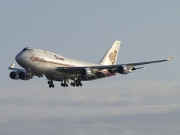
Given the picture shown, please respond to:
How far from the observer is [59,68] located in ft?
402

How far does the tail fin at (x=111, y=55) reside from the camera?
14514 cm

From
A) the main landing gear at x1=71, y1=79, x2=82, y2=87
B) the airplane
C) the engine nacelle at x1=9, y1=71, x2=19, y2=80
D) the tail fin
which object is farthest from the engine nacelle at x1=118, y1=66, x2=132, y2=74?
the engine nacelle at x1=9, y1=71, x2=19, y2=80

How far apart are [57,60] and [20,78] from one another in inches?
367

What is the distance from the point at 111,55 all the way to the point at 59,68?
89.6ft

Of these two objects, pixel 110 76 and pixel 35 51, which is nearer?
pixel 35 51

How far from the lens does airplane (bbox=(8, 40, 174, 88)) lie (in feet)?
394

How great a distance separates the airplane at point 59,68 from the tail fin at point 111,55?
11.1 m

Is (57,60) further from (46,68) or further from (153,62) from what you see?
(153,62)

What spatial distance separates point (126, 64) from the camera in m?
124

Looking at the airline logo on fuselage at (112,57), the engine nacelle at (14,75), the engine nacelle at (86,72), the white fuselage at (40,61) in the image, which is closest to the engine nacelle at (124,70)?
the engine nacelle at (86,72)

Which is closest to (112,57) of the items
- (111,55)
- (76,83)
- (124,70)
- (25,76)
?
(111,55)

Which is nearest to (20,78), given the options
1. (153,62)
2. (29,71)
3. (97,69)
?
(29,71)

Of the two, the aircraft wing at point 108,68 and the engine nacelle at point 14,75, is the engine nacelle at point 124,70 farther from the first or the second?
the engine nacelle at point 14,75

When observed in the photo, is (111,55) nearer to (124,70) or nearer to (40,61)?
(124,70)
